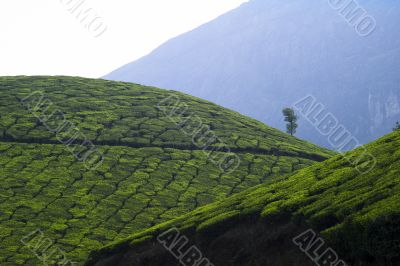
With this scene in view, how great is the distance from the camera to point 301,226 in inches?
1067

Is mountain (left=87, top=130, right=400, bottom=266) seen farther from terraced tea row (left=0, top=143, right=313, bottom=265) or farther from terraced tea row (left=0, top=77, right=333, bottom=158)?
terraced tea row (left=0, top=77, right=333, bottom=158)

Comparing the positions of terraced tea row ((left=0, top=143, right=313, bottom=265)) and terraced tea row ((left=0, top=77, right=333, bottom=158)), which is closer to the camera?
terraced tea row ((left=0, top=143, right=313, bottom=265))

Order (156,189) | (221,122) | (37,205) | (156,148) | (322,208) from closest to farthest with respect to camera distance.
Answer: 1. (322,208)
2. (37,205)
3. (156,189)
4. (156,148)
5. (221,122)

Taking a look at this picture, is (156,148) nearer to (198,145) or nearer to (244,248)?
(198,145)

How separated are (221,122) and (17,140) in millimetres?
28416

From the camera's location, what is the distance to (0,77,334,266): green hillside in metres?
45.6

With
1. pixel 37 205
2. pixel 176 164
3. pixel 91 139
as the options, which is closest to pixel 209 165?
pixel 176 164

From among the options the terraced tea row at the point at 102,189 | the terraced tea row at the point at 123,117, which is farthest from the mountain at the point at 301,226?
the terraced tea row at the point at 123,117

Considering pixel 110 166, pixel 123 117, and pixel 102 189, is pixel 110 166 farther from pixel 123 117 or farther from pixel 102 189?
pixel 123 117

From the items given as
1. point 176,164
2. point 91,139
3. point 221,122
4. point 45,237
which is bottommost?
point 45,237

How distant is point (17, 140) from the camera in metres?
63.2

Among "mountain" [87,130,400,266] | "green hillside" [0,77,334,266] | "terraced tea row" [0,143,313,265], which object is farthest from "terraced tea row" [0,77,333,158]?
"mountain" [87,130,400,266]

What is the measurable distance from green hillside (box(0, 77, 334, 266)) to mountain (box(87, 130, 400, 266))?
8827 mm

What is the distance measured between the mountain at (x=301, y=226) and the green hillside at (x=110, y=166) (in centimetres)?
883
